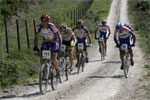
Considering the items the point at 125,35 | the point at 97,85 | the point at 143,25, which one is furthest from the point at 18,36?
the point at 143,25

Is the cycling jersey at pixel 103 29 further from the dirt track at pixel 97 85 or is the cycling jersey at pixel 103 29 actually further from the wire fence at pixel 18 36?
the wire fence at pixel 18 36

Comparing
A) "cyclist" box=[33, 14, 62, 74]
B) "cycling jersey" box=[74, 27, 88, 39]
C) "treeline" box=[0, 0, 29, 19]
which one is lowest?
"cyclist" box=[33, 14, 62, 74]

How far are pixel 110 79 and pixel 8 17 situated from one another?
3117 centimetres

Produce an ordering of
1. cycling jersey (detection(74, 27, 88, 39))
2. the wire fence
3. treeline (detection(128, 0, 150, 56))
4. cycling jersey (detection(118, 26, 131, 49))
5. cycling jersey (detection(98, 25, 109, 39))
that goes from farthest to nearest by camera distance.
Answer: treeline (detection(128, 0, 150, 56))
cycling jersey (detection(98, 25, 109, 39))
the wire fence
cycling jersey (detection(74, 27, 88, 39))
cycling jersey (detection(118, 26, 131, 49))

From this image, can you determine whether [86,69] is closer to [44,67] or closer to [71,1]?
[44,67]

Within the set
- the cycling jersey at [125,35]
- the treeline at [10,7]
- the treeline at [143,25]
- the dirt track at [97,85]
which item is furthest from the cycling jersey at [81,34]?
the treeline at [10,7]

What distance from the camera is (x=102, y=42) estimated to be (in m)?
17.5

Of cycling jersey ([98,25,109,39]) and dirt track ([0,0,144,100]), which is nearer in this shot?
dirt track ([0,0,144,100])

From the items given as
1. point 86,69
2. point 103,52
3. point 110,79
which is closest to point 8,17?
point 103,52

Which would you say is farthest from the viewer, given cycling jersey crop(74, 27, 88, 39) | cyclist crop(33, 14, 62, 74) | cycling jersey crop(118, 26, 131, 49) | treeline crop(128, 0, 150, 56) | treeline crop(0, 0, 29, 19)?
treeline crop(0, 0, 29, 19)

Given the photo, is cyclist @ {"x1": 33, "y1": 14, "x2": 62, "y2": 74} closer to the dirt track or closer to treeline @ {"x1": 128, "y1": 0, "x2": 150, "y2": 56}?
the dirt track

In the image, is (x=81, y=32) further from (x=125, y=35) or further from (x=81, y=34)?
(x=125, y=35)

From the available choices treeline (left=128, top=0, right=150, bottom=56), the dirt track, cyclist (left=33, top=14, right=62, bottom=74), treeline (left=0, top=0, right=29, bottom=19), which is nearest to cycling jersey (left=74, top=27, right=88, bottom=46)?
the dirt track

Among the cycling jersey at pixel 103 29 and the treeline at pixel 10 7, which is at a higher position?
the treeline at pixel 10 7
